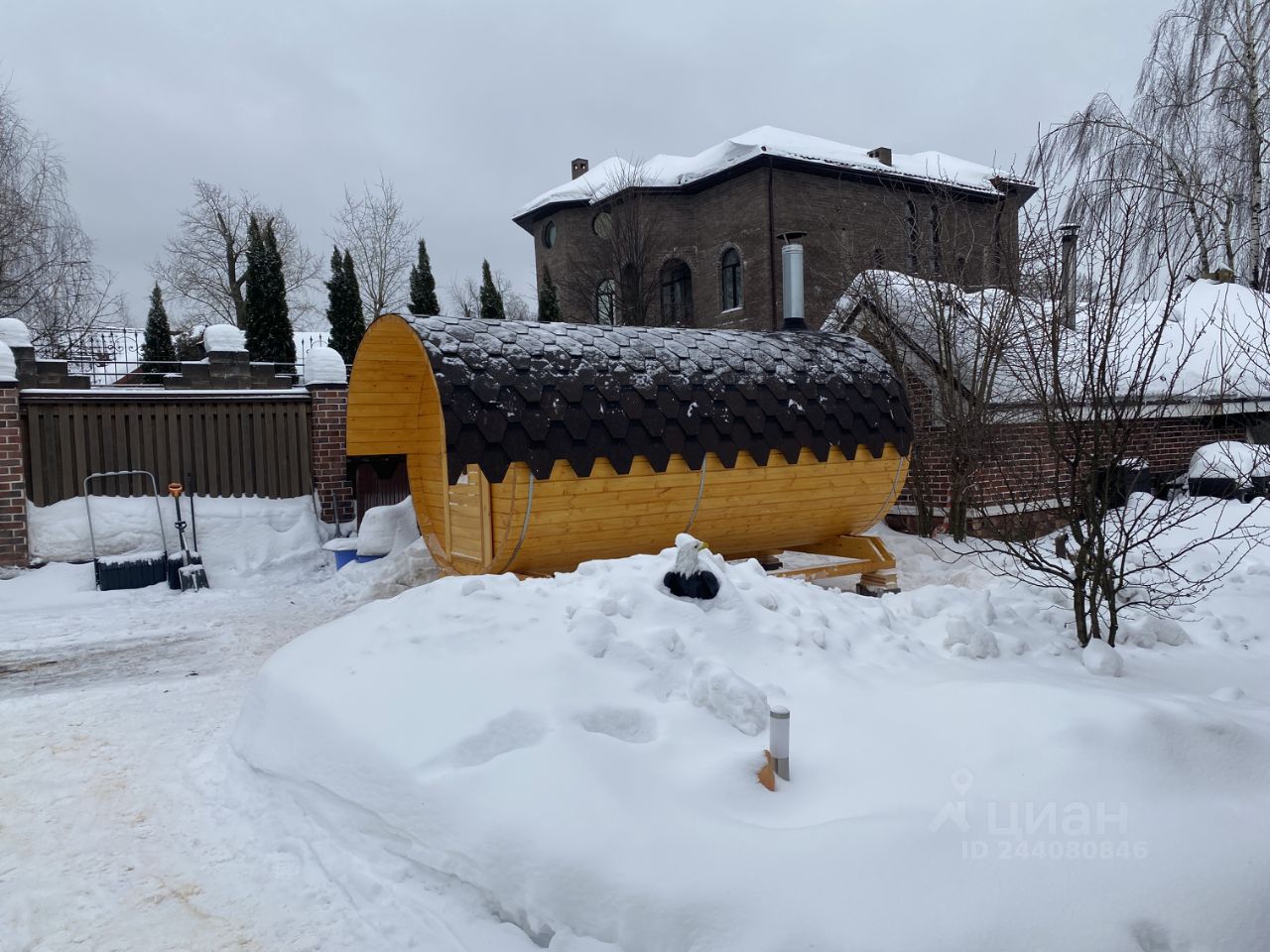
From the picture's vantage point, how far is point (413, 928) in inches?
104

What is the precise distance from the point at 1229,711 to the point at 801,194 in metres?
21.6

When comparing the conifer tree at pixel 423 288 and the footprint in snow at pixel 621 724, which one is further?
the conifer tree at pixel 423 288

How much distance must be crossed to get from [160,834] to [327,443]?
25.4 ft

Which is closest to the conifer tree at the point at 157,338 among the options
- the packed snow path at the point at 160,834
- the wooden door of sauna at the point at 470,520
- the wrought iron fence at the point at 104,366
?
the wrought iron fence at the point at 104,366

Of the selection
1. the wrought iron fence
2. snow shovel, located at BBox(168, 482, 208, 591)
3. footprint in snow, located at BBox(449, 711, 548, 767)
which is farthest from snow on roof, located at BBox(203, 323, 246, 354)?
footprint in snow, located at BBox(449, 711, 548, 767)

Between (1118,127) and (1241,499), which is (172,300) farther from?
(1241,499)

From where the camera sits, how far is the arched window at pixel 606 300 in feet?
77.7

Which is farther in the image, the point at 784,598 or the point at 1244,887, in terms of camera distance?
the point at 784,598

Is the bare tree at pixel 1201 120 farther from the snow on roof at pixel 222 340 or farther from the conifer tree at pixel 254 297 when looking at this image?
the conifer tree at pixel 254 297

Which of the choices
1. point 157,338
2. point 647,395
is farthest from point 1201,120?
point 157,338

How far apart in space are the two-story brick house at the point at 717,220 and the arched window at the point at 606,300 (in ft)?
0.16

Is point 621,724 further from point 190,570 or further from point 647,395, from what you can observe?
point 190,570

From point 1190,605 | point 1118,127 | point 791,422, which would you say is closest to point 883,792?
point 1190,605

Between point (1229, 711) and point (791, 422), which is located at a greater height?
point (791, 422)
